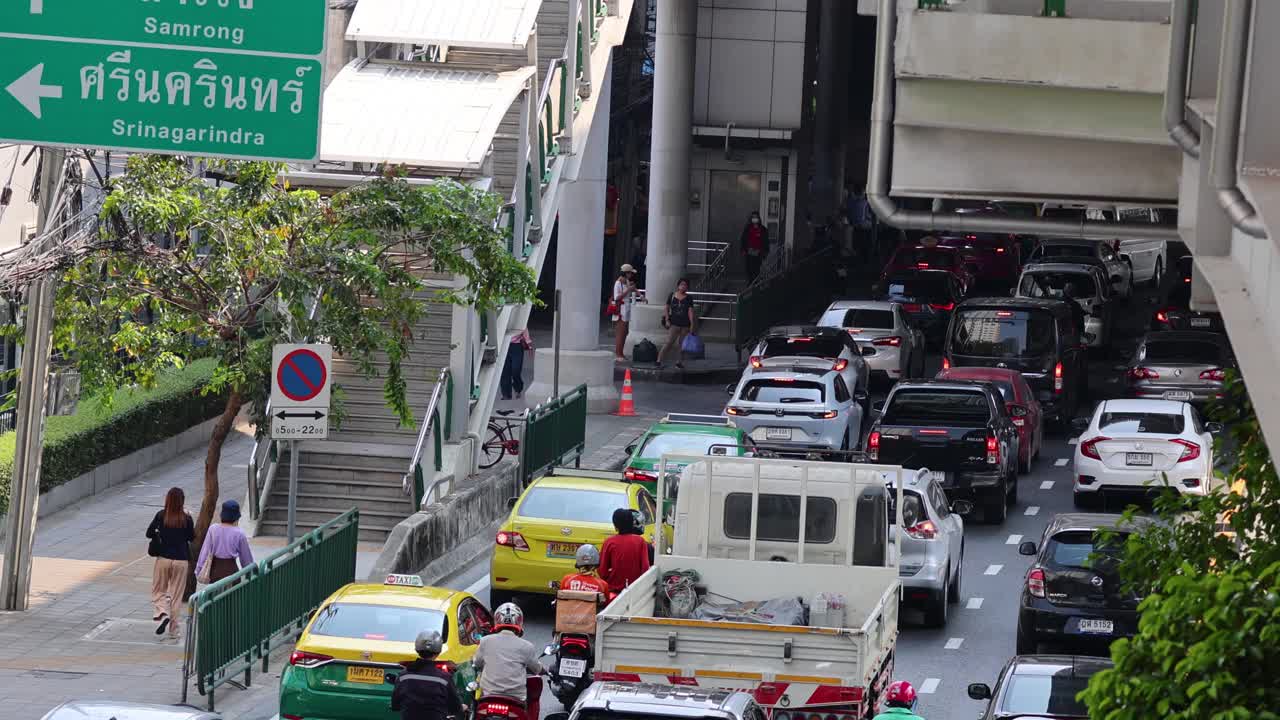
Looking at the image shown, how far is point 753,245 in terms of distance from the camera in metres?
47.4

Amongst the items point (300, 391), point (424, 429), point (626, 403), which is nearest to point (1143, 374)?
point (626, 403)

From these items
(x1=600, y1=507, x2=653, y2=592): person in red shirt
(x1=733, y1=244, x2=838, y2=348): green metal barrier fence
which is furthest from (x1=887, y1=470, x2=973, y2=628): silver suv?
(x1=733, y1=244, x2=838, y2=348): green metal barrier fence

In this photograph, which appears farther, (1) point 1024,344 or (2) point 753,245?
(2) point 753,245

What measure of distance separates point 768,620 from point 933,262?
3099 centimetres

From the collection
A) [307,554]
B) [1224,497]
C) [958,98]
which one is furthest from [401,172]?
[1224,497]

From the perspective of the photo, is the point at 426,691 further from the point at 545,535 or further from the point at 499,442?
the point at 499,442

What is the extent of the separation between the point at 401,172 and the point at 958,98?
35.4 feet

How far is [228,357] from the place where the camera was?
66.6 feet

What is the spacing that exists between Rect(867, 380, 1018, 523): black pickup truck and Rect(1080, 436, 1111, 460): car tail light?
3.33 ft

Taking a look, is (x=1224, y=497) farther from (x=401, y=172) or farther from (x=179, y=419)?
(x=179, y=419)

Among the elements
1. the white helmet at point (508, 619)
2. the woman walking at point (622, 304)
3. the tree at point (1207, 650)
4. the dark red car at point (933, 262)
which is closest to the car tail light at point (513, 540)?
Answer: the white helmet at point (508, 619)

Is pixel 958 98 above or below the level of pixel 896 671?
above

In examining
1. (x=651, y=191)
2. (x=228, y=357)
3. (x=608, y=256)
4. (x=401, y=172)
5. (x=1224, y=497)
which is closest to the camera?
(x=1224, y=497)

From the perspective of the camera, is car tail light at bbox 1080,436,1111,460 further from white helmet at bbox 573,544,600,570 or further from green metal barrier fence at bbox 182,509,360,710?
white helmet at bbox 573,544,600,570
